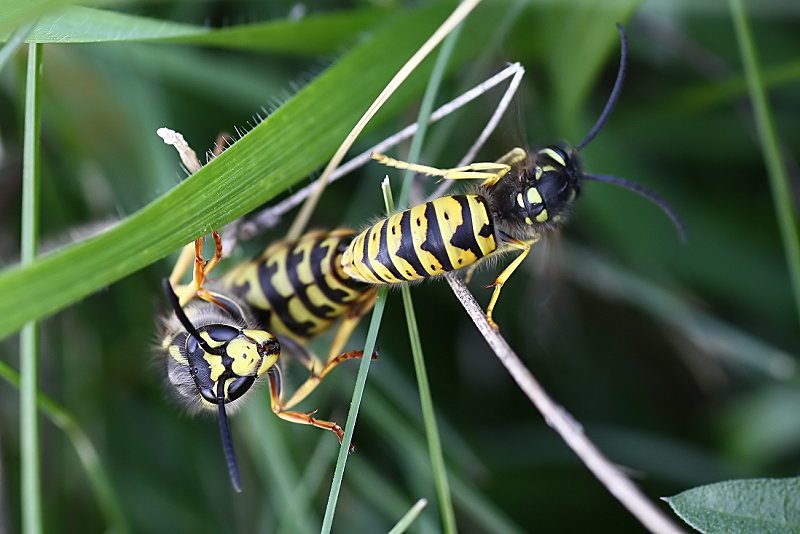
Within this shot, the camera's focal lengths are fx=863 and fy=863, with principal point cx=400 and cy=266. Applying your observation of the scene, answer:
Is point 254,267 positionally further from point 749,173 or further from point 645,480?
point 749,173

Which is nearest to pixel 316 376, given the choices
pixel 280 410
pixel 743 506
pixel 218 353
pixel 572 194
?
pixel 280 410

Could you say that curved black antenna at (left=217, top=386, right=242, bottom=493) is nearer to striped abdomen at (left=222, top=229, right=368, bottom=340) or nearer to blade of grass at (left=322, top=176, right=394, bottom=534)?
blade of grass at (left=322, top=176, right=394, bottom=534)

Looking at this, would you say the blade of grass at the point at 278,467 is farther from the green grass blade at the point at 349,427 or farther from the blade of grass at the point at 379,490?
the green grass blade at the point at 349,427

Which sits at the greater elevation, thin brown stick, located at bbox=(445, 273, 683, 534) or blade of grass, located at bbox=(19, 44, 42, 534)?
blade of grass, located at bbox=(19, 44, 42, 534)

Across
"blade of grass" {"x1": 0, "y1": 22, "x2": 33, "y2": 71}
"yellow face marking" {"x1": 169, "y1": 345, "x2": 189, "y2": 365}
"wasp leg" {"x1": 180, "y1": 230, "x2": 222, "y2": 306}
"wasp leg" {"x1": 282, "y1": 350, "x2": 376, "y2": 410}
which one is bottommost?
"wasp leg" {"x1": 282, "y1": 350, "x2": 376, "y2": 410}

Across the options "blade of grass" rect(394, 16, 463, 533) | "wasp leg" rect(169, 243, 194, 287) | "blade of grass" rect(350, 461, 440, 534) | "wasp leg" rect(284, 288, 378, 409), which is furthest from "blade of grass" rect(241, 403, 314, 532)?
"blade of grass" rect(394, 16, 463, 533)

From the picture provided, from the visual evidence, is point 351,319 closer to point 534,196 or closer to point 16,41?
point 534,196
